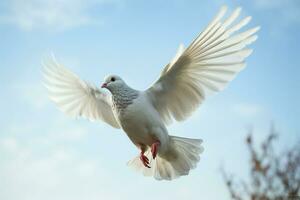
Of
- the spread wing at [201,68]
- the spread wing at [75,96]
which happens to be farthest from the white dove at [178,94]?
the spread wing at [75,96]

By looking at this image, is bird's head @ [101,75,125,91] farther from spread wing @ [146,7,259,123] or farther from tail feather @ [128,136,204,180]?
tail feather @ [128,136,204,180]

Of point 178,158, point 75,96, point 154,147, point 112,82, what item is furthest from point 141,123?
point 75,96

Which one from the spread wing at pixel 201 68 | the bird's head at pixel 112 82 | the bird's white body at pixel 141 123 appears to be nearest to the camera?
the spread wing at pixel 201 68

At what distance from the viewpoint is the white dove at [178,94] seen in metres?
7.24

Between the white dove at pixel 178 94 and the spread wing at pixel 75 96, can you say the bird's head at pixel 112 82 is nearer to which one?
the white dove at pixel 178 94

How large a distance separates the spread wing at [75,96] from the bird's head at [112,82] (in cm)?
121

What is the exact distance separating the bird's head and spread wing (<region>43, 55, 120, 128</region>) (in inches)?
47.5

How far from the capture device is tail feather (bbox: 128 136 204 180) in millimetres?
8383

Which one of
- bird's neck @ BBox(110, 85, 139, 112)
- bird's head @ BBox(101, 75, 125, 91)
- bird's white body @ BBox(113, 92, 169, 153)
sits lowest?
bird's white body @ BBox(113, 92, 169, 153)

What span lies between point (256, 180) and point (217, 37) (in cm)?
779

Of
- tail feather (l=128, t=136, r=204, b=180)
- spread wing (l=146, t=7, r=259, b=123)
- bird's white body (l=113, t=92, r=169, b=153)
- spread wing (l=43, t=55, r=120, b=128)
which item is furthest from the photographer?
spread wing (l=43, t=55, r=120, b=128)

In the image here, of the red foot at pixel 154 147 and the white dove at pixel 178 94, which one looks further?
the red foot at pixel 154 147

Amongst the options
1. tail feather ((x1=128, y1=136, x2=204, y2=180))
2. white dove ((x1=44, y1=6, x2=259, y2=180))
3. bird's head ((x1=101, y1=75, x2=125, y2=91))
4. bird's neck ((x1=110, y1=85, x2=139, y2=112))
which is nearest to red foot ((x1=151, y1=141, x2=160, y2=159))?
white dove ((x1=44, y1=6, x2=259, y2=180))

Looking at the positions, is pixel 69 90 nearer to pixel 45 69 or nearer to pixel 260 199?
pixel 45 69
